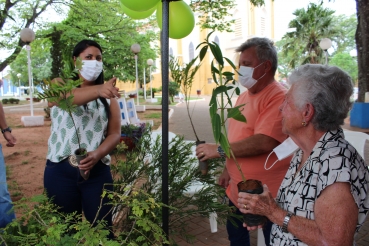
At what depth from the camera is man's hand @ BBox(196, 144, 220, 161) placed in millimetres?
1790

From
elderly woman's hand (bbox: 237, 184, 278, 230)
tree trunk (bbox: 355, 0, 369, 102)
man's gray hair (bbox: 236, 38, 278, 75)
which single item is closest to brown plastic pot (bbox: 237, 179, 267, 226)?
elderly woman's hand (bbox: 237, 184, 278, 230)

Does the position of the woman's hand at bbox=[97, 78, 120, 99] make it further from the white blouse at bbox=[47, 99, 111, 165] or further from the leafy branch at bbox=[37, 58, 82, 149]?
the white blouse at bbox=[47, 99, 111, 165]

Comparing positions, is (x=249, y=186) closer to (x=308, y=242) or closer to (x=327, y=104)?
(x=308, y=242)

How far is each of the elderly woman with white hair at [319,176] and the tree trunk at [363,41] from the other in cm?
783

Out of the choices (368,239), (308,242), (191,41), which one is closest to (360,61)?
(368,239)

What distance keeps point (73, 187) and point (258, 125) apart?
115 centimetres

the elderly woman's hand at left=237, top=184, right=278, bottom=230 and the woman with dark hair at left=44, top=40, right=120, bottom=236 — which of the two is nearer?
the elderly woman's hand at left=237, top=184, right=278, bottom=230

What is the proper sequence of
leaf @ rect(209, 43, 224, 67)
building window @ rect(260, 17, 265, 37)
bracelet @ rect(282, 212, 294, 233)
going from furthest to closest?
building window @ rect(260, 17, 265, 37) → leaf @ rect(209, 43, 224, 67) → bracelet @ rect(282, 212, 294, 233)

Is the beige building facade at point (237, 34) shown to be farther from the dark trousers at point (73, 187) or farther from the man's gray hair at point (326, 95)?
the man's gray hair at point (326, 95)

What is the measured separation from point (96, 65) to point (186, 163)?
89 centimetres

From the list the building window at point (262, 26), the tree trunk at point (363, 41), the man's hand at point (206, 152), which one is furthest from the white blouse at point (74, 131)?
the building window at point (262, 26)

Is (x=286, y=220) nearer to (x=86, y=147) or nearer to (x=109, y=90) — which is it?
(x=109, y=90)

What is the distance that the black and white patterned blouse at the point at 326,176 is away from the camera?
1.18 m

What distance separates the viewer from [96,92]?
160 cm
